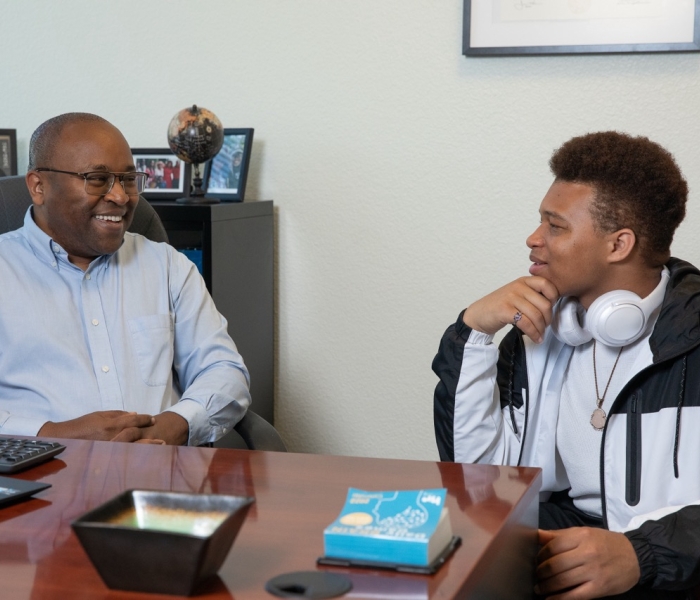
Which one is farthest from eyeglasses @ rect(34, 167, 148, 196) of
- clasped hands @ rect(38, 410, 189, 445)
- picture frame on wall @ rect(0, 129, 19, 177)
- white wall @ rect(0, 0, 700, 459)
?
picture frame on wall @ rect(0, 129, 19, 177)

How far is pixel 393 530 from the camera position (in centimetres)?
87

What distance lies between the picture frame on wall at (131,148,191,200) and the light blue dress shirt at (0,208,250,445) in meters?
0.71

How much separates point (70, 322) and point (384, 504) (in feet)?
3.76

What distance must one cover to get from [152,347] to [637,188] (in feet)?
3.32

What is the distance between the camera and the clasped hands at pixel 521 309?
155 centimetres

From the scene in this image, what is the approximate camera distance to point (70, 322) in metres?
1.89

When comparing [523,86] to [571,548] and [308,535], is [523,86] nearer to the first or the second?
[571,548]

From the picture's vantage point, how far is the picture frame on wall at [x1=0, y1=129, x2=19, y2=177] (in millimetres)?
→ 2963

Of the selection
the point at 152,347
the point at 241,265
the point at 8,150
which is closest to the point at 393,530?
the point at 152,347

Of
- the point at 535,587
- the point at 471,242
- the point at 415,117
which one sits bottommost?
the point at 535,587

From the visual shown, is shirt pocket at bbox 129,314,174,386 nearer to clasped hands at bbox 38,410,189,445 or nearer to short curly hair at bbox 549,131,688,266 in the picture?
clasped hands at bbox 38,410,189,445

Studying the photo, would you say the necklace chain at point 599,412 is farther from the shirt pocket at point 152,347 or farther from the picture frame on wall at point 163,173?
the picture frame on wall at point 163,173

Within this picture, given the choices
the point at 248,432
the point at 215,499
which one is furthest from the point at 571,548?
the point at 248,432

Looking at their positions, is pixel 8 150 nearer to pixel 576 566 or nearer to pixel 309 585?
pixel 576 566
